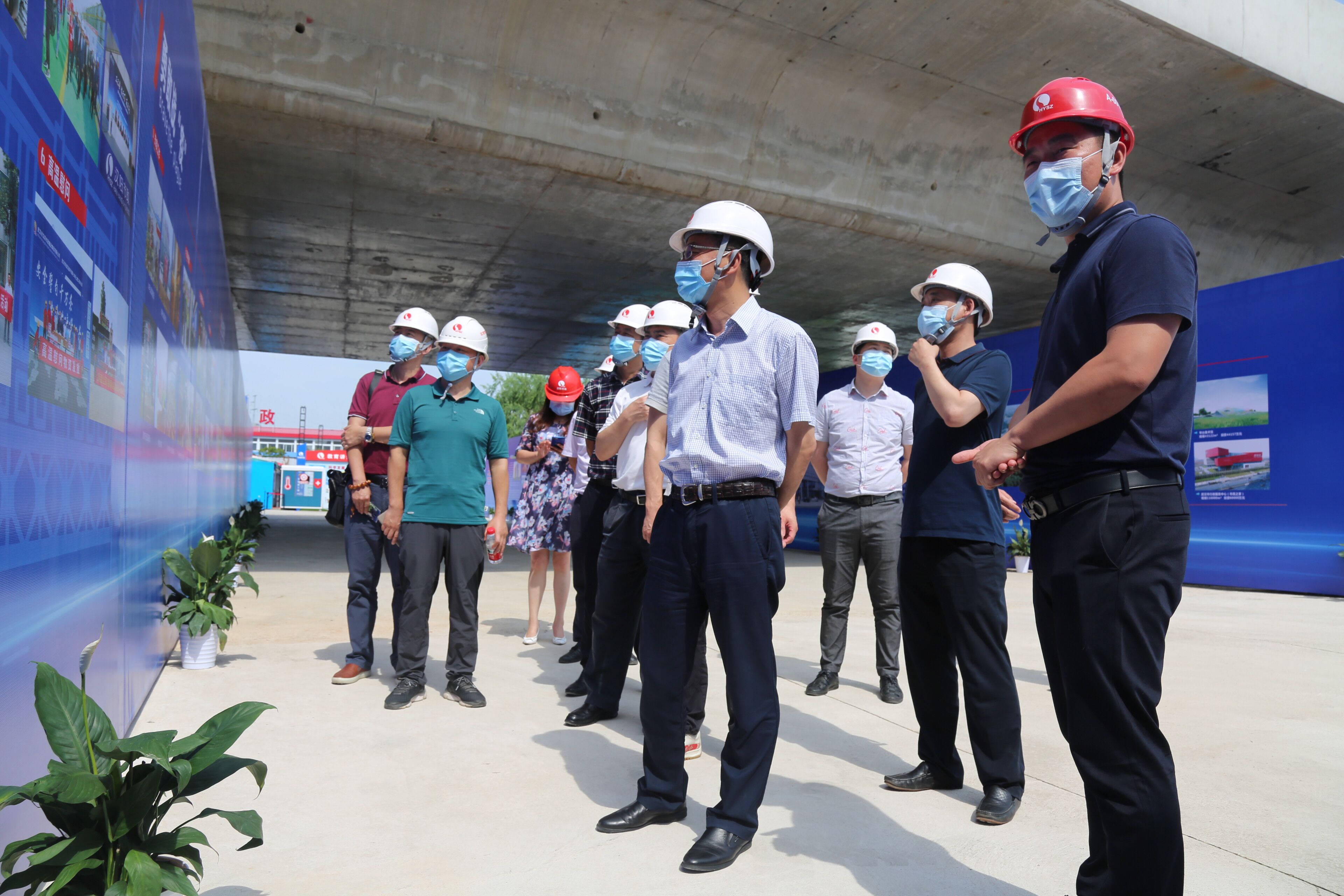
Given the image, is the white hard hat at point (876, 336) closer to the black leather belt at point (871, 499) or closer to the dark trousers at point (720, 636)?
the black leather belt at point (871, 499)

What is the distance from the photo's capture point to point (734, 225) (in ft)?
9.16

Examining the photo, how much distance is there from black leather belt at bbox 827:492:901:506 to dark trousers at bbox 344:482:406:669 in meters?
2.44

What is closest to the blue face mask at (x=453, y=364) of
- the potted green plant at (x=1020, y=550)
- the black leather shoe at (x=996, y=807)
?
the black leather shoe at (x=996, y=807)

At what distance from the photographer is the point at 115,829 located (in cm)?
172

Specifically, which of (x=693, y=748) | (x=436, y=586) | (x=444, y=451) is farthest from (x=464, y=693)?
(x=693, y=748)

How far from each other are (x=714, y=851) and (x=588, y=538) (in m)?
2.48

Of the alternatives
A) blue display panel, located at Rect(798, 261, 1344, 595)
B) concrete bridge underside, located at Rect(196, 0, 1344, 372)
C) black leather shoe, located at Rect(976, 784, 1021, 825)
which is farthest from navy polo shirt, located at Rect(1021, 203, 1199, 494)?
blue display panel, located at Rect(798, 261, 1344, 595)

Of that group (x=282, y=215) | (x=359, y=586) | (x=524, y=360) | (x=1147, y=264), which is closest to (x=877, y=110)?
(x=282, y=215)

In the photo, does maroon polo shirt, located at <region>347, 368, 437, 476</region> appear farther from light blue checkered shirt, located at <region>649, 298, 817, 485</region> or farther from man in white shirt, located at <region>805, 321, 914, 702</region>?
light blue checkered shirt, located at <region>649, 298, 817, 485</region>

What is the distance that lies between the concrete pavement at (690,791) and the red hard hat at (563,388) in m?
1.69

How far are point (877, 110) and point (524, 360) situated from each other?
13587 mm

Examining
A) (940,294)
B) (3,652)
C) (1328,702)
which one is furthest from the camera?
(1328,702)

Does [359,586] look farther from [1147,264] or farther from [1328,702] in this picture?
[1328,702]

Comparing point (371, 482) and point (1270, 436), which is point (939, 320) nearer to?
point (371, 482)
